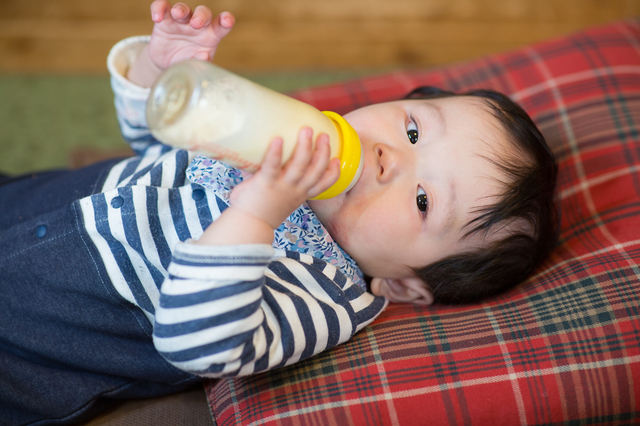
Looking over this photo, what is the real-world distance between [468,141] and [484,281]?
252mm

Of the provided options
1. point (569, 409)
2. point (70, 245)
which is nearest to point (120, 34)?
point (70, 245)

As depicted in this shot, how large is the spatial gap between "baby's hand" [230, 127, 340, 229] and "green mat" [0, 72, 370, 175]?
1.10 m

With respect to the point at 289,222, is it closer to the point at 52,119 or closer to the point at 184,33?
the point at 184,33

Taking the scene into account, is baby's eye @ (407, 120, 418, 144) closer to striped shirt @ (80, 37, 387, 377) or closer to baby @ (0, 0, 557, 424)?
baby @ (0, 0, 557, 424)

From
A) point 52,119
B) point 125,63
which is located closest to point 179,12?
point 125,63

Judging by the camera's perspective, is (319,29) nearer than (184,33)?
No

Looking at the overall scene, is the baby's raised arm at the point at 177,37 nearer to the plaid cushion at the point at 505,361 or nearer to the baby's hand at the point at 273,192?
the baby's hand at the point at 273,192

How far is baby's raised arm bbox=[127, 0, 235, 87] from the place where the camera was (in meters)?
0.88

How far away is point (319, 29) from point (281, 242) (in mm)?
1320

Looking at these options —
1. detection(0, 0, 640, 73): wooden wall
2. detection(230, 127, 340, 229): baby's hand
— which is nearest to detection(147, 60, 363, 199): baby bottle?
detection(230, 127, 340, 229): baby's hand

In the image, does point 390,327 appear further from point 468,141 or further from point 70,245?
point 70,245

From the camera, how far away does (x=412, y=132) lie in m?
0.89

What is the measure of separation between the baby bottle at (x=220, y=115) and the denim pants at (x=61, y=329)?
345mm

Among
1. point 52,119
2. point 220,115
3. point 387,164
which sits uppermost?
point 220,115
